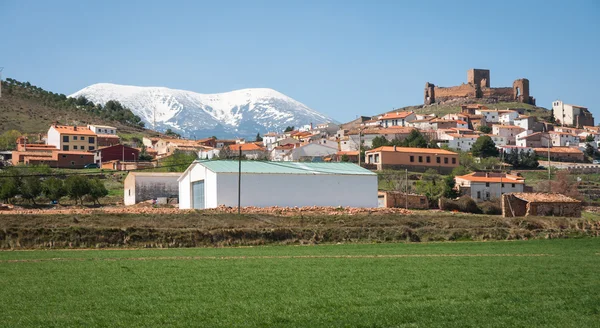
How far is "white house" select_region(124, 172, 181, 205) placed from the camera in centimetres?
4769

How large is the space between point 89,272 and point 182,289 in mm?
3657

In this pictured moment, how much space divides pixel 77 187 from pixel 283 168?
18.0m

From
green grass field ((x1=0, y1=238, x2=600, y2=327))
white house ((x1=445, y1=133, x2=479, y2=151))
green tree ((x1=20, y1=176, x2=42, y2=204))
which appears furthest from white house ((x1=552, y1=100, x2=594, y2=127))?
green grass field ((x1=0, y1=238, x2=600, y2=327))

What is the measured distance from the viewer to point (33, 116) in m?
106

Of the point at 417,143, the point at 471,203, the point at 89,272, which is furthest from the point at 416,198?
the point at 417,143

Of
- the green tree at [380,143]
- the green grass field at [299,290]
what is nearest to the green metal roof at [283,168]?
the green grass field at [299,290]

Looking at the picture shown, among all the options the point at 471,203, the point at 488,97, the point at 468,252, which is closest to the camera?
the point at 468,252

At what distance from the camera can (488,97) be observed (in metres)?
151

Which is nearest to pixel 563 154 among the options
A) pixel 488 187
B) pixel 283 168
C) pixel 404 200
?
pixel 488 187

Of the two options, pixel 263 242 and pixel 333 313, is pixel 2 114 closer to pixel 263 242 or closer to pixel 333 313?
pixel 263 242

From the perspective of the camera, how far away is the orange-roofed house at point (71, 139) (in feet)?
277

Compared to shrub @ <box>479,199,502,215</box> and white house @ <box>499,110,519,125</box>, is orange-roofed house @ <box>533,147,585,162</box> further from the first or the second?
shrub @ <box>479,199,502,215</box>

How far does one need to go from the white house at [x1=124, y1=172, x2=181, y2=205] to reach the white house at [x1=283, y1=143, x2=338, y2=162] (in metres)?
34.2

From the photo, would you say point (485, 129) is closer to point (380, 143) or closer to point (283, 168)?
point (380, 143)
